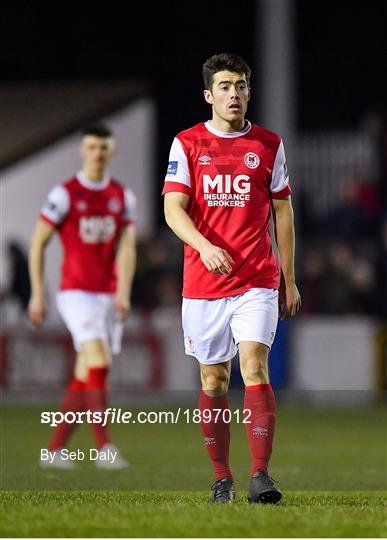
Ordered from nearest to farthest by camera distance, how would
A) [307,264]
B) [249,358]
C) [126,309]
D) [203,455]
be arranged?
[249,358]
[126,309]
[203,455]
[307,264]

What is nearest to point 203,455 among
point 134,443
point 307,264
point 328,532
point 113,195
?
point 134,443

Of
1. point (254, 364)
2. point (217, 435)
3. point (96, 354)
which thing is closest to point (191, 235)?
point (254, 364)

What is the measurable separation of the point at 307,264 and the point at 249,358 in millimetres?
12840

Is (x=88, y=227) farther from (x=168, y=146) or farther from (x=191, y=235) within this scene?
(x=168, y=146)

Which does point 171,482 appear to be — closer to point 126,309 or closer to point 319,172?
point 126,309

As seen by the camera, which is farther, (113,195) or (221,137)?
(113,195)

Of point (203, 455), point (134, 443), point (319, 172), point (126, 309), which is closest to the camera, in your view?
point (126, 309)

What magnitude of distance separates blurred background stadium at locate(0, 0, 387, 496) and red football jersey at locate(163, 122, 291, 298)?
6.58 metres

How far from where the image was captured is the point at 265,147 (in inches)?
302

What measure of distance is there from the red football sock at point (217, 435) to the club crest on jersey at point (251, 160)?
3.79 feet

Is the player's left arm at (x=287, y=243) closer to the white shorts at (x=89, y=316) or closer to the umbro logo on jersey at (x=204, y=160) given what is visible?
the umbro logo on jersey at (x=204, y=160)

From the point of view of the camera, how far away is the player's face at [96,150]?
36.7 feet

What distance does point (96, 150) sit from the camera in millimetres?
11234

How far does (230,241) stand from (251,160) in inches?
16.1
